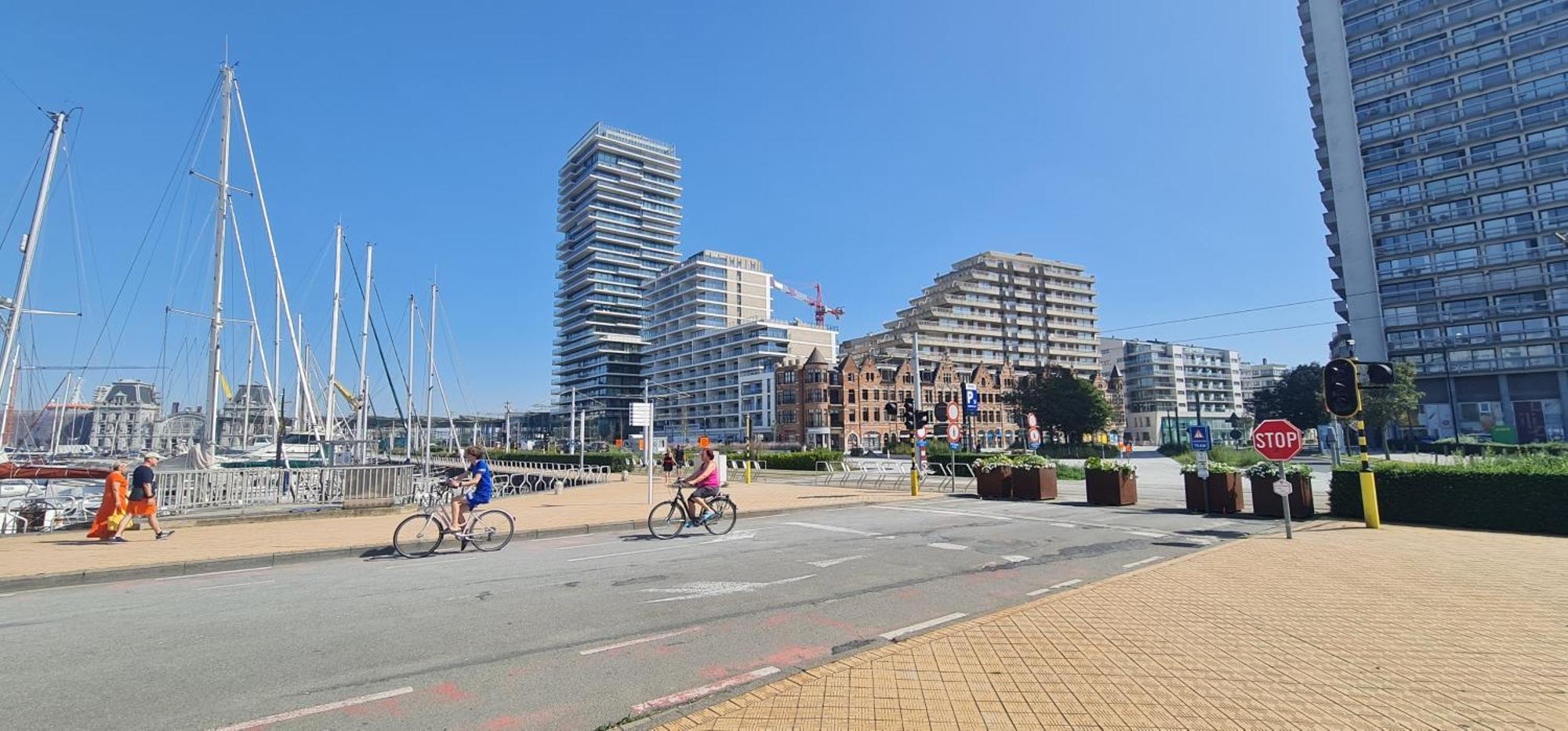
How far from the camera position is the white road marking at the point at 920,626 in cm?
587

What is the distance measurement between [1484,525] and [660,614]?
49.8ft

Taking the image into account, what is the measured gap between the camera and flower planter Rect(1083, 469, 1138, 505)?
58.0 ft

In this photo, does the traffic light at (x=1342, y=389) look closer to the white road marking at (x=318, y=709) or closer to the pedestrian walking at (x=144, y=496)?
the white road marking at (x=318, y=709)

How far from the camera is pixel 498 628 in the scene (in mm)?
6176

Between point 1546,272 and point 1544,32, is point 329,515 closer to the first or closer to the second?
point 1546,272

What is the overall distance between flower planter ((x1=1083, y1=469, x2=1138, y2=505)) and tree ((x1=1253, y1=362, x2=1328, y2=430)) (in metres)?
68.4

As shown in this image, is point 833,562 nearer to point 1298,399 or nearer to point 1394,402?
point 1394,402

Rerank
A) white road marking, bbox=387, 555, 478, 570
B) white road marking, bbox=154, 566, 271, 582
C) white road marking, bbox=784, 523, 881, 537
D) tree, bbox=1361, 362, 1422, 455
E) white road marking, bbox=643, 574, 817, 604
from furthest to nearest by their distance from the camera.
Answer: tree, bbox=1361, 362, 1422, 455, white road marking, bbox=784, 523, 881, 537, white road marking, bbox=387, 555, 478, 570, white road marking, bbox=154, 566, 271, 582, white road marking, bbox=643, 574, 817, 604

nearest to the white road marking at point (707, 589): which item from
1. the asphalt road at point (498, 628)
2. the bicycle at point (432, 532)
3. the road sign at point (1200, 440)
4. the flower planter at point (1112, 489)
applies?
the asphalt road at point (498, 628)

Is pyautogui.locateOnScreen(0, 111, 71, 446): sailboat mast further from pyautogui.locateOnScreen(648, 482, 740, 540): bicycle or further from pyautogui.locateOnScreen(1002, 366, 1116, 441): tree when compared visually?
pyautogui.locateOnScreen(1002, 366, 1116, 441): tree

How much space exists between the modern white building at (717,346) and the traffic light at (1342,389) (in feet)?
293

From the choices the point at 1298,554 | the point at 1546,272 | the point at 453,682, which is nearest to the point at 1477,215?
the point at 1546,272

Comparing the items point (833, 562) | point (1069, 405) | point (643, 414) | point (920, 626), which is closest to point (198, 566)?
point (833, 562)

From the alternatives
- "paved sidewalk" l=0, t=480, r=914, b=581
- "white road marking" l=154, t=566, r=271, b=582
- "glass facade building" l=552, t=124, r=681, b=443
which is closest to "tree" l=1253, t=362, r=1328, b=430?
"paved sidewalk" l=0, t=480, r=914, b=581
